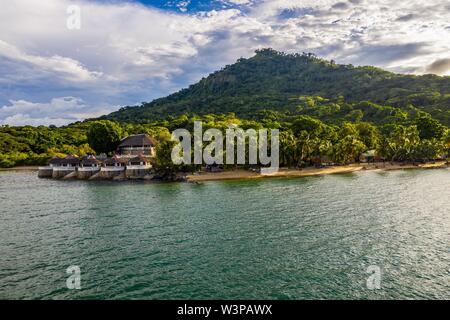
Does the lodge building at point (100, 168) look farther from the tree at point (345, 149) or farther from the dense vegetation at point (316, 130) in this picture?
the tree at point (345, 149)

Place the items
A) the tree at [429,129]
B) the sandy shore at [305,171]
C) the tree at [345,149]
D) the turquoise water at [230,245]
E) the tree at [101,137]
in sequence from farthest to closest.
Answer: the tree at [429,129], the tree at [101,137], the tree at [345,149], the sandy shore at [305,171], the turquoise water at [230,245]

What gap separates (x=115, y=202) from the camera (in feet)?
152

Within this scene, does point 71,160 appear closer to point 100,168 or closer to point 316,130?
point 100,168

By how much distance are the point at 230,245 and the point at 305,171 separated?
55.0 meters

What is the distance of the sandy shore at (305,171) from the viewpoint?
235 ft

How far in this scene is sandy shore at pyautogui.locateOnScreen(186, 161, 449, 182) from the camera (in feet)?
235

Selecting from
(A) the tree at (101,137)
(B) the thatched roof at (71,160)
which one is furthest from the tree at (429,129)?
(B) the thatched roof at (71,160)

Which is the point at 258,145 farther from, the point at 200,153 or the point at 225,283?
the point at 225,283

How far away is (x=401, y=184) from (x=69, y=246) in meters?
53.9

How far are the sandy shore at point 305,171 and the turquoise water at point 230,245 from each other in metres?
21.9

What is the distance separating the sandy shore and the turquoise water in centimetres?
2192

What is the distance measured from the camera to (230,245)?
26750mm

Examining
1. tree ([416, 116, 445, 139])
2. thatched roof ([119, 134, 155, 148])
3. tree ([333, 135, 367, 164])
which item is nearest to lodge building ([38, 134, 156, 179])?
thatched roof ([119, 134, 155, 148])

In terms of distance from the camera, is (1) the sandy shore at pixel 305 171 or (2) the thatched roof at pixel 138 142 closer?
(1) the sandy shore at pixel 305 171
